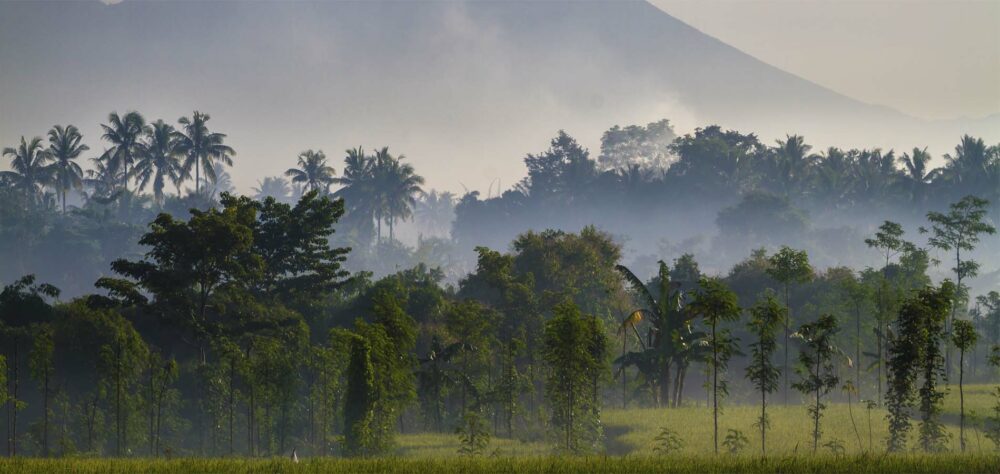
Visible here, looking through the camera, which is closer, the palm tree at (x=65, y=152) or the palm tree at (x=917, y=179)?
the palm tree at (x=65, y=152)

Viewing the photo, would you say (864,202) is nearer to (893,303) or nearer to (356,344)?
(893,303)

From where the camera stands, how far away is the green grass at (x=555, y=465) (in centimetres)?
3173

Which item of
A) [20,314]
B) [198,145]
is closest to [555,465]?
[20,314]

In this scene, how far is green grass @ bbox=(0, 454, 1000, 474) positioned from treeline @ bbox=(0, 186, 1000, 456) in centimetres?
659

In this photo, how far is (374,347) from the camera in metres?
42.6

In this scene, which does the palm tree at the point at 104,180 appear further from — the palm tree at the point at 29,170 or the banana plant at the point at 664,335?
the banana plant at the point at 664,335

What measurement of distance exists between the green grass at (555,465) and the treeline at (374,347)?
659 centimetres

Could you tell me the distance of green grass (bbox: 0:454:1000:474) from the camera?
104ft

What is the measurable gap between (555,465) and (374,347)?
1241 centimetres

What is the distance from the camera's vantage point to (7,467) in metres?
32.6

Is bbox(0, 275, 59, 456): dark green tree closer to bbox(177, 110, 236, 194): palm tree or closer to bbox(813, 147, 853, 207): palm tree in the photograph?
bbox(177, 110, 236, 194): palm tree

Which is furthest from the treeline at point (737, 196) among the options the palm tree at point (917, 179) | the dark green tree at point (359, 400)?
the dark green tree at point (359, 400)

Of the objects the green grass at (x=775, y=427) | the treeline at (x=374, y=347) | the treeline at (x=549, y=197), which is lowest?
the green grass at (x=775, y=427)

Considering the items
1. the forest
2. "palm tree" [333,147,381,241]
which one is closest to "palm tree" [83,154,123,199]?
"palm tree" [333,147,381,241]
